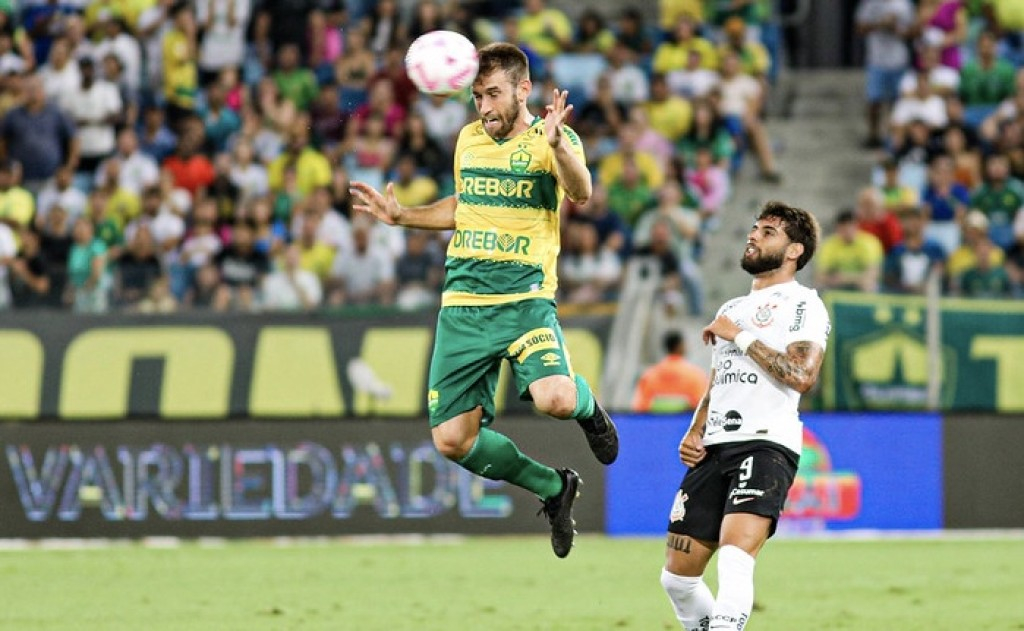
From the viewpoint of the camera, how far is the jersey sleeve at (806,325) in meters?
8.17

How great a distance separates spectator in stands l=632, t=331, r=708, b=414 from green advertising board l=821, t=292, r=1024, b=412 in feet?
3.63

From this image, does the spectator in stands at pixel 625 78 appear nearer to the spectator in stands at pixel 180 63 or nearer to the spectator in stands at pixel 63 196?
the spectator in stands at pixel 180 63

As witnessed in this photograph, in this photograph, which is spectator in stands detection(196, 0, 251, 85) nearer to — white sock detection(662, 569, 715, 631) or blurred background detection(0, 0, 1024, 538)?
blurred background detection(0, 0, 1024, 538)

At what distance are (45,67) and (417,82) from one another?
41.4 feet

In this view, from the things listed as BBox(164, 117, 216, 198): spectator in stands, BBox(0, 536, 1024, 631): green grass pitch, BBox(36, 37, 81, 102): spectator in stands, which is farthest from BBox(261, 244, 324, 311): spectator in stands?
BBox(36, 37, 81, 102): spectator in stands

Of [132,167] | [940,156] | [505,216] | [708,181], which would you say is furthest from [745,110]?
[505,216]

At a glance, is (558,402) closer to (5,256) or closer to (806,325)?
(806,325)

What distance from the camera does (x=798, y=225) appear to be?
827 centimetres

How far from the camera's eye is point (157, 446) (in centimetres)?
1582

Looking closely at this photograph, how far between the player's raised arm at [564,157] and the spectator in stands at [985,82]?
1215cm

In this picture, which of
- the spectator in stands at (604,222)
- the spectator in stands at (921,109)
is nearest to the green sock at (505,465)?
the spectator in stands at (604,222)

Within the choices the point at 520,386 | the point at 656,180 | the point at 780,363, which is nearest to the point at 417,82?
the point at 520,386

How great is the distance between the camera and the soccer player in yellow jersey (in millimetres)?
9328

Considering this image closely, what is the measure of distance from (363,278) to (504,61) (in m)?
7.25
